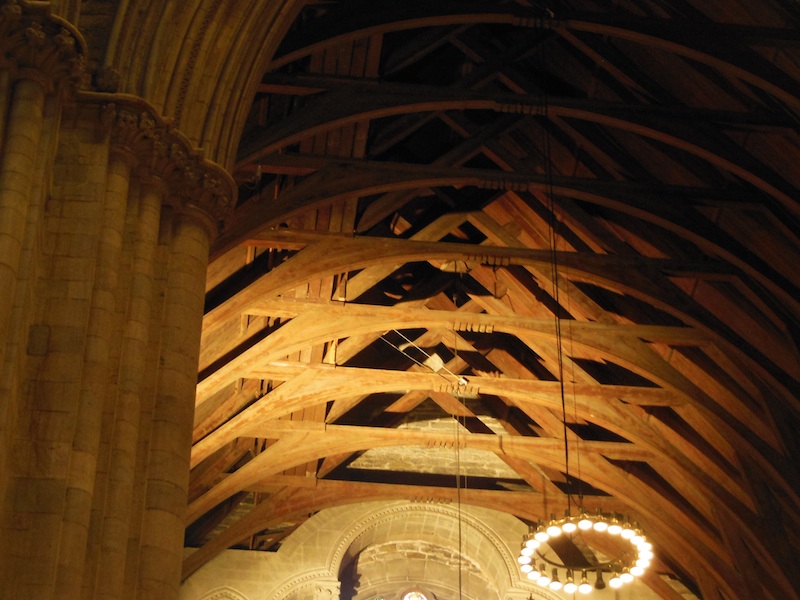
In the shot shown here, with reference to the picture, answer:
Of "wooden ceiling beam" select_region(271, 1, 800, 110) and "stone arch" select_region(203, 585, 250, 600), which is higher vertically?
"wooden ceiling beam" select_region(271, 1, 800, 110)

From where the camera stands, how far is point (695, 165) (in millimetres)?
11172

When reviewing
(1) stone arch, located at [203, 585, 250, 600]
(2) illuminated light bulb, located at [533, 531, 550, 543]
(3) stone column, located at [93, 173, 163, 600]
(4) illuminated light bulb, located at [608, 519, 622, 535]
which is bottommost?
(3) stone column, located at [93, 173, 163, 600]

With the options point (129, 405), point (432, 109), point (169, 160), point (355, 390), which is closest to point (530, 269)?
point (355, 390)

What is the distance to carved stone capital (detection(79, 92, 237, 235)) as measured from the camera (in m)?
5.93

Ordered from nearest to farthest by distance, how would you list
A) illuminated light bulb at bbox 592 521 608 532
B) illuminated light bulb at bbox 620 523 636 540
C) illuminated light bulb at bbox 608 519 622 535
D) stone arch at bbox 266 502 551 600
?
1. illuminated light bulb at bbox 592 521 608 532
2. illuminated light bulb at bbox 608 519 622 535
3. illuminated light bulb at bbox 620 523 636 540
4. stone arch at bbox 266 502 551 600

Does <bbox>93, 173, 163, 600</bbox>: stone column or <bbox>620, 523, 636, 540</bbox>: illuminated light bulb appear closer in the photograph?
<bbox>93, 173, 163, 600</bbox>: stone column

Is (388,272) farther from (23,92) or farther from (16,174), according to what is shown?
(16,174)

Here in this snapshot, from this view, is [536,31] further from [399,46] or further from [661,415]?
[661,415]

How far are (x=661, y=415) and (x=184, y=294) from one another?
9053 mm

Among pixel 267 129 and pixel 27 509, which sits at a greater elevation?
pixel 267 129

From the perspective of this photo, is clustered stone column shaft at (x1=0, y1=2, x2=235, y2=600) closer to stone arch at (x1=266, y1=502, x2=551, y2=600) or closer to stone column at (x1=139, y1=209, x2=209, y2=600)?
stone column at (x1=139, y1=209, x2=209, y2=600)

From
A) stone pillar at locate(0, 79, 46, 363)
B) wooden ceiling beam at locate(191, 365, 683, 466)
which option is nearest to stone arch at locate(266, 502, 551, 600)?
wooden ceiling beam at locate(191, 365, 683, 466)

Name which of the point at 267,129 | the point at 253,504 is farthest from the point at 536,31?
the point at 253,504

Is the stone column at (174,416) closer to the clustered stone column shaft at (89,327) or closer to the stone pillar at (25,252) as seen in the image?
the clustered stone column shaft at (89,327)
